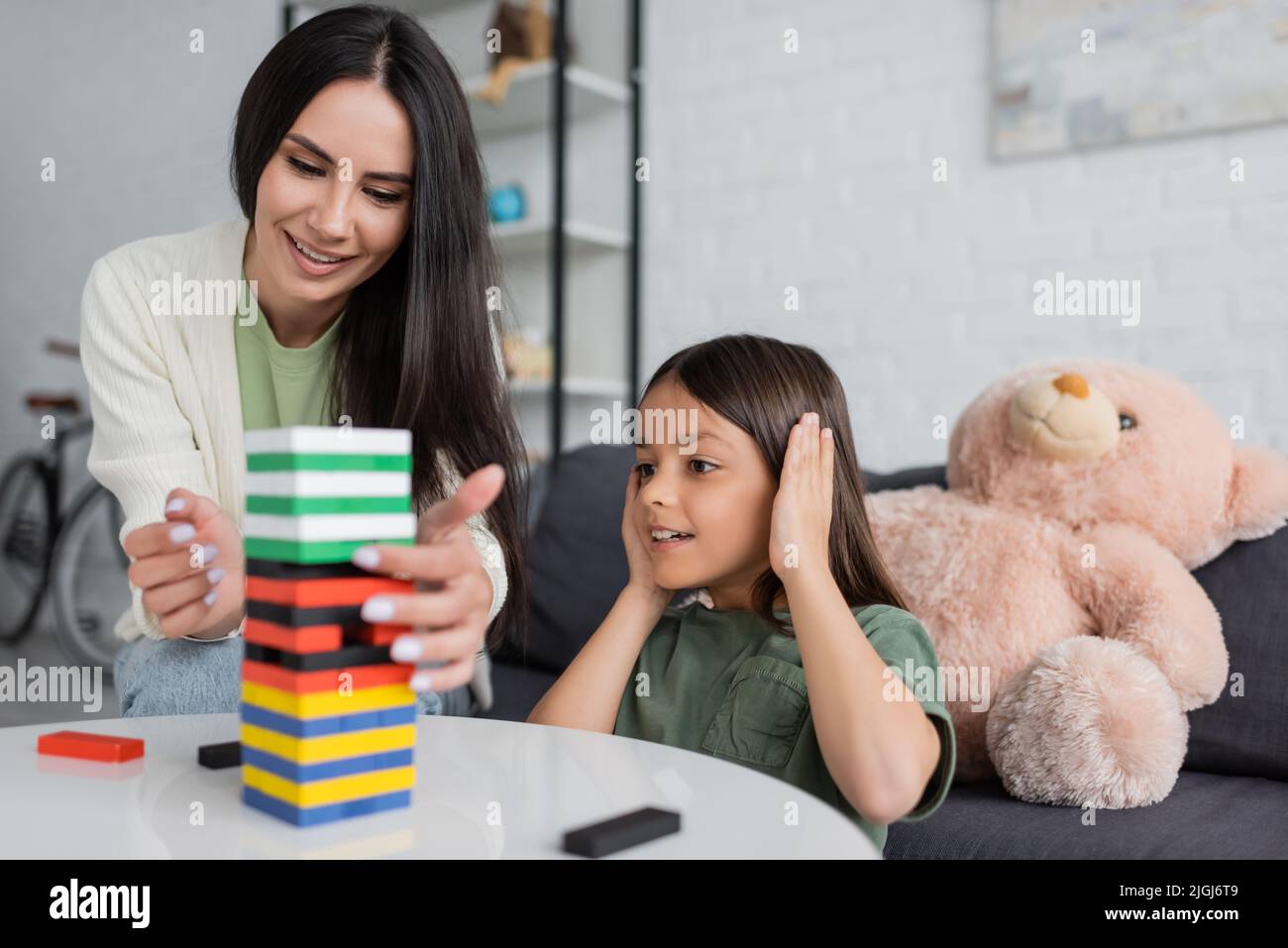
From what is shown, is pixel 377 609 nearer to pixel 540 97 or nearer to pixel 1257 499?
pixel 1257 499

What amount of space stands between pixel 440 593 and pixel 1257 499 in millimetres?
1049

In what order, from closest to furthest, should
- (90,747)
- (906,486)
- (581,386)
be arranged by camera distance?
(90,747) → (906,486) → (581,386)

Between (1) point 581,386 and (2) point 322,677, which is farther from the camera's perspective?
(1) point 581,386

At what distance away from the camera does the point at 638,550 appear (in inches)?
42.9

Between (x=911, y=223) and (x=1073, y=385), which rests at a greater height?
(x=911, y=223)

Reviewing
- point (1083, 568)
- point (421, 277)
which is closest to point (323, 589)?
point (421, 277)

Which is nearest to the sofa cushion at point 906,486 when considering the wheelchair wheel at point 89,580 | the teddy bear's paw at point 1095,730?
the teddy bear's paw at point 1095,730

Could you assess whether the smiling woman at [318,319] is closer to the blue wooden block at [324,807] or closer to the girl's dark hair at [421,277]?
the girl's dark hair at [421,277]

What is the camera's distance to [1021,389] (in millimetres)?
1350

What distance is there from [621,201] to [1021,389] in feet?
5.57

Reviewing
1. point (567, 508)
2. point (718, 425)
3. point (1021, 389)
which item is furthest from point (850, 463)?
point (567, 508)

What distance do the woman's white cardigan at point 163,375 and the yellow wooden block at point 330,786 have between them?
1.77 feet

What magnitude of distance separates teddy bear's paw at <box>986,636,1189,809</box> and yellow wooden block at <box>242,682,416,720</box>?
0.76 metres

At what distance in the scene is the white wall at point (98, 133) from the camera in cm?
228
